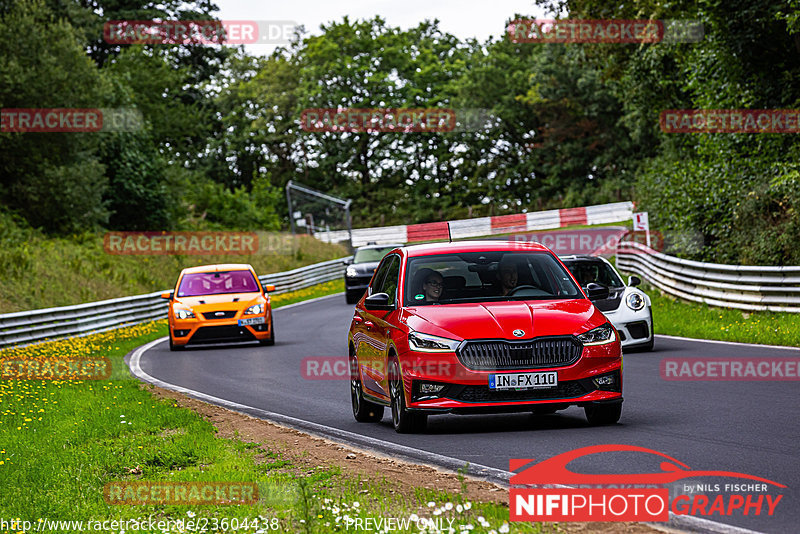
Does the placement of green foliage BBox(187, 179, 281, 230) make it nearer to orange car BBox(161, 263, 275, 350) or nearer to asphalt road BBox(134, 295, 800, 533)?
orange car BBox(161, 263, 275, 350)

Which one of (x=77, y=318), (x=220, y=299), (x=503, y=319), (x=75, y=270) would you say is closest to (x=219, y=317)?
(x=220, y=299)

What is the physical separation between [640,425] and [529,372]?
126 cm

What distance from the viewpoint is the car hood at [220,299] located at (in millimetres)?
22438

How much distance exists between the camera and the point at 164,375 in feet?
57.3

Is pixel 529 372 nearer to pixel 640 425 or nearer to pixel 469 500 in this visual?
pixel 640 425

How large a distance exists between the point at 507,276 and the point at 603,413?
5.01ft

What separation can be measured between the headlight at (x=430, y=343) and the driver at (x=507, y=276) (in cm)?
112

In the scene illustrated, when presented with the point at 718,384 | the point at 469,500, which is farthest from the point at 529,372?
the point at 718,384

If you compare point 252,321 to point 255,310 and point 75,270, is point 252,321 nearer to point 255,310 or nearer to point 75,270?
point 255,310

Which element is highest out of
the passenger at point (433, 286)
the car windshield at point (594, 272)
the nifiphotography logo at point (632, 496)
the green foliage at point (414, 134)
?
the green foliage at point (414, 134)

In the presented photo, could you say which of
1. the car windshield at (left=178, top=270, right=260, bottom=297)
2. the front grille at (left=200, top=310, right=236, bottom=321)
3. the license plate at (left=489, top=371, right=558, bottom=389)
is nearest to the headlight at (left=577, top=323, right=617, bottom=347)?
the license plate at (left=489, top=371, right=558, bottom=389)

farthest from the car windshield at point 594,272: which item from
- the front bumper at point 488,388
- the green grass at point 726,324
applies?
the front bumper at point 488,388

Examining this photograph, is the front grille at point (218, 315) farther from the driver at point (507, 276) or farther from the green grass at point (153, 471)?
the driver at point (507, 276)

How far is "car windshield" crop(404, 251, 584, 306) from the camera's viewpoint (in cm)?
1016
